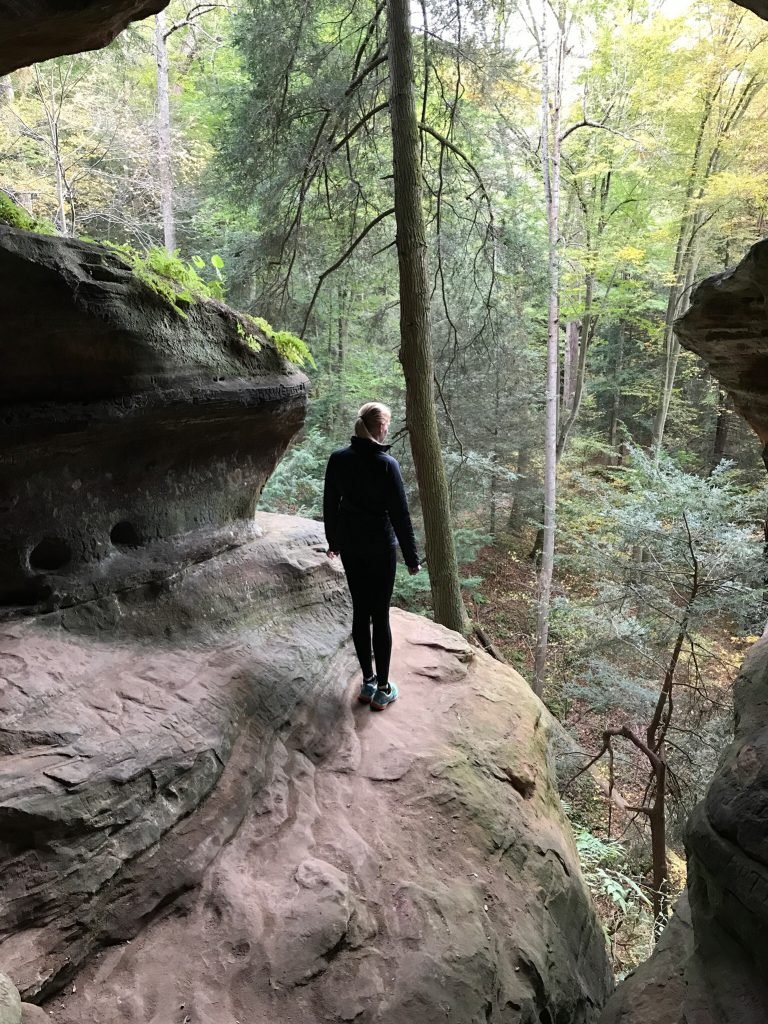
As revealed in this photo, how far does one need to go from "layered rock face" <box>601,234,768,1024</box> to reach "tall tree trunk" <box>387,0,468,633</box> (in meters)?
3.30

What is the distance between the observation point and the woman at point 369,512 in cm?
418

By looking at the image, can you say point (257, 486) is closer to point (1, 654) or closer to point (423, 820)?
point (1, 654)

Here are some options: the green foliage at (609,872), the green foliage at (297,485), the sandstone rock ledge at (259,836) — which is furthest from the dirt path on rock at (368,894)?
the green foliage at (297,485)

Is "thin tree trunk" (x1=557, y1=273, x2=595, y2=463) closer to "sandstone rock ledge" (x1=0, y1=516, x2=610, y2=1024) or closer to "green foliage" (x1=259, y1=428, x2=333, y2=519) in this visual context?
"green foliage" (x1=259, y1=428, x2=333, y2=519)

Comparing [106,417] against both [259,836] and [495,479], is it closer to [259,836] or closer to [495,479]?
[259,836]

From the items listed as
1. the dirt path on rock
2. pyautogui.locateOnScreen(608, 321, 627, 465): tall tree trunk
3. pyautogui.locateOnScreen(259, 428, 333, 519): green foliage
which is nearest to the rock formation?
the dirt path on rock

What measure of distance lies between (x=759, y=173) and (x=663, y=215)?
11.8 ft

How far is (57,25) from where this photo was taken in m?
3.40

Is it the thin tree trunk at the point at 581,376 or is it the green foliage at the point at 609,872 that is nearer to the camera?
the green foliage at the point at 609,872

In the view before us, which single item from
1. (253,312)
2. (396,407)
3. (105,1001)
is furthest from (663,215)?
(105,1001)

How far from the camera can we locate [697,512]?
8344 millimetres

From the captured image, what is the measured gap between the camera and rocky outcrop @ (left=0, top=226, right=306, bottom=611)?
11.6 ft

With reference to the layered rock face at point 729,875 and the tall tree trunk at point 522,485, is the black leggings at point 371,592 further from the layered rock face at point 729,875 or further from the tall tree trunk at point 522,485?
the tall tree trunk at point 522,485

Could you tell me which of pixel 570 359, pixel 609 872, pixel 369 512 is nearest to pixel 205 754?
pixel 369 512
